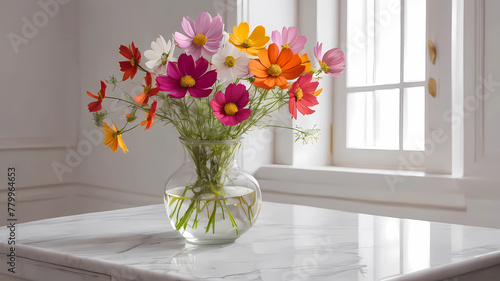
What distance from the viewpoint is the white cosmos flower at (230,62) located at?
1037mm

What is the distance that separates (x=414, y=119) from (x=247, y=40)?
1090mm

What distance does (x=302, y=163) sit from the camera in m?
2.17

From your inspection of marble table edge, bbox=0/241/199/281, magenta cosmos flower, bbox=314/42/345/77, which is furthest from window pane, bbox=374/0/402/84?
marble table edge, bbox=0/241/199/281

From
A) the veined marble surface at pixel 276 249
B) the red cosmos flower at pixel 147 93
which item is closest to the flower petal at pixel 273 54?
the red cosmos flower at pixel 147 93

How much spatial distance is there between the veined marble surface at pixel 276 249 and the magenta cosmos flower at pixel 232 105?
0.76 feet

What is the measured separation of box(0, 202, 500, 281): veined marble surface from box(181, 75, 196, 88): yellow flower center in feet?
0.95

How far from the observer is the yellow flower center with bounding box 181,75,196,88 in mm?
990

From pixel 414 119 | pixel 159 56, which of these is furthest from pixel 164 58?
pixel 414 119

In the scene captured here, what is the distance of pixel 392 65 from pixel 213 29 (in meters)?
1.17

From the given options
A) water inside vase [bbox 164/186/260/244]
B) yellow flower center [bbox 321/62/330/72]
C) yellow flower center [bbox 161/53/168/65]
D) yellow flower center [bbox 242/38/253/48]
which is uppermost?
yellow flower center [bbox 242/38/253/48]

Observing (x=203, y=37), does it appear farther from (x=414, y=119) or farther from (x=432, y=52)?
(x=414, y=119)

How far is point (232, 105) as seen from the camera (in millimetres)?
998

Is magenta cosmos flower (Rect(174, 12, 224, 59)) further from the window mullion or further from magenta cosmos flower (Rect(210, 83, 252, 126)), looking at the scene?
the window mullion

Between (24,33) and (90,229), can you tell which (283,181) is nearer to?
(90,229)
